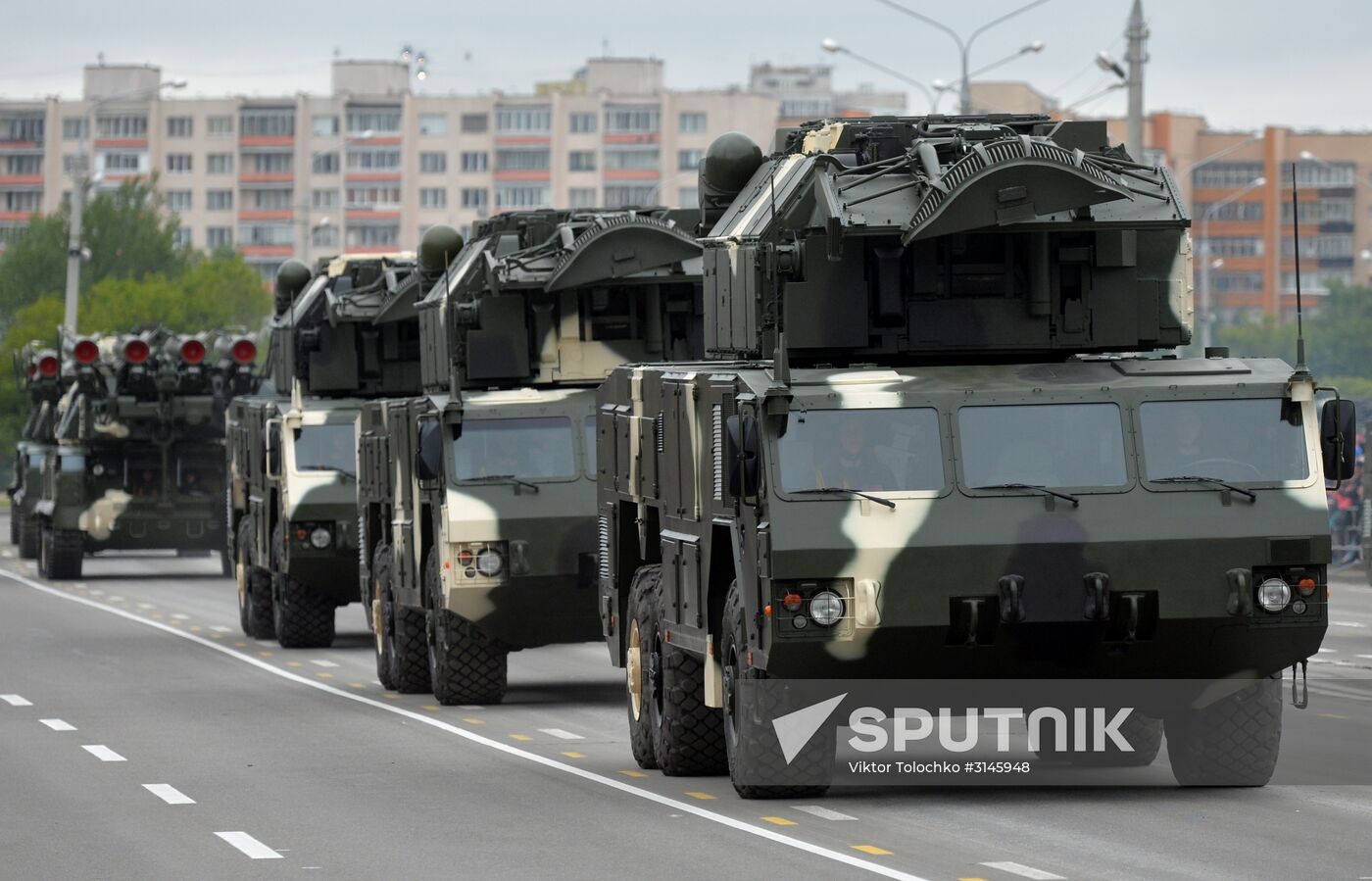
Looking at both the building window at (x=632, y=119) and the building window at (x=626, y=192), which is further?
the building window at (x=632, y=119)

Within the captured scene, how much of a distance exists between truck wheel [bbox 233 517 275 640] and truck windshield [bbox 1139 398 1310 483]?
1647 cm

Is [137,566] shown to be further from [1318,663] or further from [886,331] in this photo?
[886,331]

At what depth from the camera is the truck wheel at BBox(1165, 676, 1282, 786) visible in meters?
14.4

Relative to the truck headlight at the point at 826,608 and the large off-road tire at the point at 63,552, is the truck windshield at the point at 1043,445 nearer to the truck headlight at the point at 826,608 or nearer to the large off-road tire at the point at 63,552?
the truck headlight at the point at 826,608

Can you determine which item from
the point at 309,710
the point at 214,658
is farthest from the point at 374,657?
the point at 309,710

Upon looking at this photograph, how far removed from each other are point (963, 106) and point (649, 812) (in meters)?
31.4

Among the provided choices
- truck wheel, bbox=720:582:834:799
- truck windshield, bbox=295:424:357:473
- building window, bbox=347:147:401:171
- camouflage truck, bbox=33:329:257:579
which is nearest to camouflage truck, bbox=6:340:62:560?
camouflage truck, bbox=33:329:257:579

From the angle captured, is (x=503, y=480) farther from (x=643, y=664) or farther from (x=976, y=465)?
(x=976, y=465)

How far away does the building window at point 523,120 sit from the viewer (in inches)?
6166

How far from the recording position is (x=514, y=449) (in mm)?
20328

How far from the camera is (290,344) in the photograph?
29.0 meters

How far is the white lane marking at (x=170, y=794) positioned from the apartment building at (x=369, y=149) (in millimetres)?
136173

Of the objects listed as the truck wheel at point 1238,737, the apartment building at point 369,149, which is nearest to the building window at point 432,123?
the apartment building at point 369,149

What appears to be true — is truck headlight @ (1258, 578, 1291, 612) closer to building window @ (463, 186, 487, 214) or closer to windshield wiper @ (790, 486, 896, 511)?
windshield wiper @ (790, 486, 896, 511)
